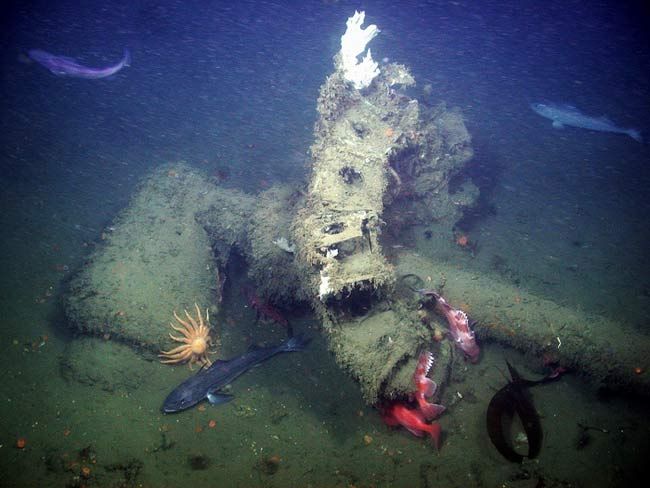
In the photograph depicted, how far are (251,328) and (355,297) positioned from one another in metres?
3.07

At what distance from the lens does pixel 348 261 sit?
4.38m

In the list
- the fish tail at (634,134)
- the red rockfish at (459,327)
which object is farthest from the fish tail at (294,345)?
the fish tail at (634,134)

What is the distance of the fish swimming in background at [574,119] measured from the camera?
1434 cm

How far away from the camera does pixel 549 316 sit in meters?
5.18

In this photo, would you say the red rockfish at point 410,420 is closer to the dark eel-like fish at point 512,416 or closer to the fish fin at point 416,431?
the fish fin at point 416,431

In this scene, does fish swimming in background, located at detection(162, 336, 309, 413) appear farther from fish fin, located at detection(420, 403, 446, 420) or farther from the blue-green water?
fish fin, located at detection(420, 403, 446, 420)

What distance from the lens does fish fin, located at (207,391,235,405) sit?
4875 mm

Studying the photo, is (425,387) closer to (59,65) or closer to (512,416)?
(512,416)

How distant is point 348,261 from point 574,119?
1750 centimetres

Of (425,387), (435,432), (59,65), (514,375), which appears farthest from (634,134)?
(59,65)

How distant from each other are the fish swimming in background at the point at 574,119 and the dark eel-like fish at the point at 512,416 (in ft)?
50.3

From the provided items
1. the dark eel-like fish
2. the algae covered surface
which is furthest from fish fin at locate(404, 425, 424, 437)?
the algae covered surface

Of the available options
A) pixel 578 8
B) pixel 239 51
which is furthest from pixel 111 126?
pixel 578 8

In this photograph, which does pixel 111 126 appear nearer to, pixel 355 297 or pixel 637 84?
pixel 355 297
